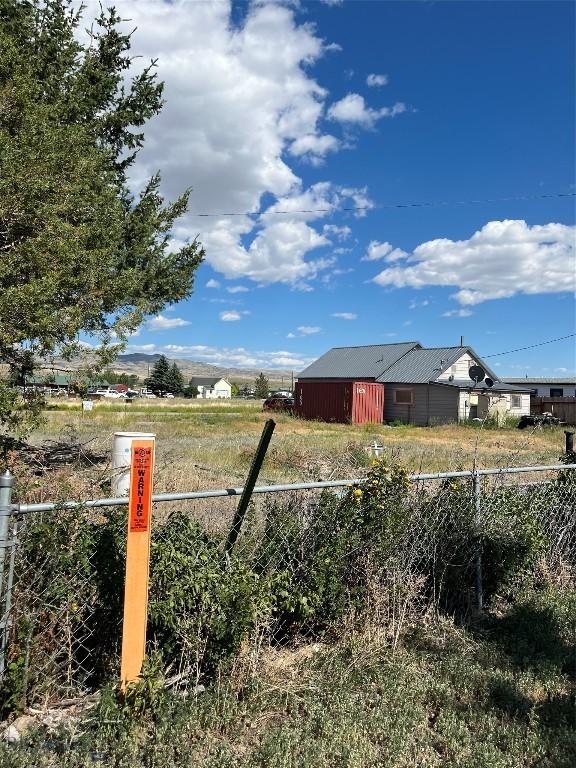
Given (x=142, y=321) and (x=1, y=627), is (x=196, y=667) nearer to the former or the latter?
(x=1, y=627)

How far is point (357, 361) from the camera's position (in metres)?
40.3

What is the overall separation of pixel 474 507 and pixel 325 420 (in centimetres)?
3018

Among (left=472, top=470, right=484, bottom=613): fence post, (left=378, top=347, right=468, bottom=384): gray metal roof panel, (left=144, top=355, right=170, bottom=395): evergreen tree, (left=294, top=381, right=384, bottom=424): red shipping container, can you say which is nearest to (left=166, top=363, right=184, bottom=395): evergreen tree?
(left=144, top=355, right=170, bottom=395): evergreen tree

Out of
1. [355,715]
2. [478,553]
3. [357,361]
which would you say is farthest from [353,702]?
[357,361]

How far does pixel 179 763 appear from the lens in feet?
7.50

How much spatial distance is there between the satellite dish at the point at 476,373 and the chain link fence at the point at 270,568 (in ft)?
92.6

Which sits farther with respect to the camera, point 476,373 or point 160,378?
point 160,378

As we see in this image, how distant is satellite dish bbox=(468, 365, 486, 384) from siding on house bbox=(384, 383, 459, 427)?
164 cm

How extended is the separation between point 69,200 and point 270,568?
6.09 meters

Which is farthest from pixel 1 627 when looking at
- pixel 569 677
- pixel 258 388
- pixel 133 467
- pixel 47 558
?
pixel 258 388

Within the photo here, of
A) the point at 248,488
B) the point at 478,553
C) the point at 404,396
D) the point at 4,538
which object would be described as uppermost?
the point at 404,396

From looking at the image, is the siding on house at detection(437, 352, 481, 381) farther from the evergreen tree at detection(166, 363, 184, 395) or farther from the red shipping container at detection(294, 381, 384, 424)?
the evergreen tree at detection(166, 363, 184, 395)

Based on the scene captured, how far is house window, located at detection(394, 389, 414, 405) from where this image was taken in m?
34.2

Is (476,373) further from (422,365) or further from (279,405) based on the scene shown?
(279,405)
